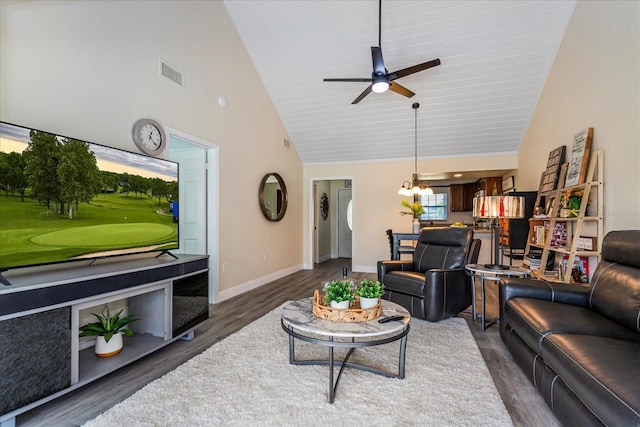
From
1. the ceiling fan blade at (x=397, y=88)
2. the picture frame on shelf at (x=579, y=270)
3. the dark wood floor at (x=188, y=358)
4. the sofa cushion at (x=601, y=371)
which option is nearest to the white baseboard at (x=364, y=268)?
the dark wood floor at (x=188, y=358)

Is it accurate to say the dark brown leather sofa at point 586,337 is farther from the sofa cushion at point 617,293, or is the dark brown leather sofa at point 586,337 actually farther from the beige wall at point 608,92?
the beige wall at point 608,92

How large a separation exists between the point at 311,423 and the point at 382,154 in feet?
17.2

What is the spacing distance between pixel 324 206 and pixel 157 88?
18.7 ft

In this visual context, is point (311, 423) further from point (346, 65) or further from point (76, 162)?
point (346, 65)

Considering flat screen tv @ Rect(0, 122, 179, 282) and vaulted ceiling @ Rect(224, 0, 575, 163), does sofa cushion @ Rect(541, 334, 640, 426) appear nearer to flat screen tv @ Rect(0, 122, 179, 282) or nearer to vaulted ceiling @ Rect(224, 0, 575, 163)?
flat screen tv @ Rect(0, 122, 179, 282)

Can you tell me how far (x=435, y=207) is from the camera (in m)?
9.26

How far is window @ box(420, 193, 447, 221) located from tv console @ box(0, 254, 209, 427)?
26.0 feet

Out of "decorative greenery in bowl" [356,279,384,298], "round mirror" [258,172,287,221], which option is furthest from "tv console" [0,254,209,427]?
"round mirror" [258,172,287,221]

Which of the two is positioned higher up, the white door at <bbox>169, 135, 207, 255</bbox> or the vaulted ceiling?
the vaulted ceiling

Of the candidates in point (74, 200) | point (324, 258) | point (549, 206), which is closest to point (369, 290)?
point (74, 200)

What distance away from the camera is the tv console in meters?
1.55

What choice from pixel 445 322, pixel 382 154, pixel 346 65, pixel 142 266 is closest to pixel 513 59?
pixel 346 65

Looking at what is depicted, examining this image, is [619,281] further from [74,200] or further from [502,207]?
[74,200]

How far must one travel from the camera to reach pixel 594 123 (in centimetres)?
308
